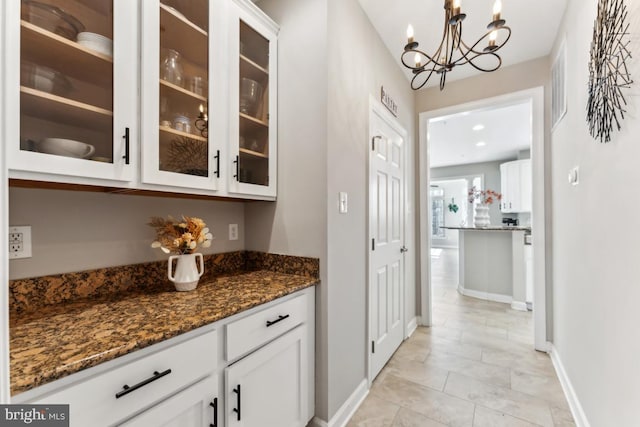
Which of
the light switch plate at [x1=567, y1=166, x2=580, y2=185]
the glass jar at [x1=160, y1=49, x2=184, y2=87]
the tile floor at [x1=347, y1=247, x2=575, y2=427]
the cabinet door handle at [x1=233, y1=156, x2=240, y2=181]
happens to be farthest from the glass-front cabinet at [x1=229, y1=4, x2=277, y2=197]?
the light switch plate at [x1=567, y1=166, x2=580, y2=185]

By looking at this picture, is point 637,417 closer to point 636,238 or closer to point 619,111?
point 636,238

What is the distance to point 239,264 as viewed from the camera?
1.91 meters

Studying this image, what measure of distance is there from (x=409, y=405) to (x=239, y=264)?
1491 millimetres

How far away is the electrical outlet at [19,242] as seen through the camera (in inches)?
41.9

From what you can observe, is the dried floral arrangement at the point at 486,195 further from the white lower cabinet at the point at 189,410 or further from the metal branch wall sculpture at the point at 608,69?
the white lower cabinet at the point at 189,410

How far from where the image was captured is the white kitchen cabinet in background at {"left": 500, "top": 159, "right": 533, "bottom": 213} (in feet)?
20.3

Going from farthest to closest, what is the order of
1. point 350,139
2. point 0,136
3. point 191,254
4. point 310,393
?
point 350,139
point 310,393
point 191,254
point 0,136

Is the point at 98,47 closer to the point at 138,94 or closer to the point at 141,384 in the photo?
the point at 138,94

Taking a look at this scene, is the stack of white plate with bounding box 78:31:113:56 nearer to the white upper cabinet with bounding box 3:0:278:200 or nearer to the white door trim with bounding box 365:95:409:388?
the white upper cabinet with bounding box 3:0:278:200

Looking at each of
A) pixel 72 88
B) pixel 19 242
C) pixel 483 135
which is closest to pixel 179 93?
pixel 72 88

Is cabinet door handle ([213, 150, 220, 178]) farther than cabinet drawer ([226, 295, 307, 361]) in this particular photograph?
Yes

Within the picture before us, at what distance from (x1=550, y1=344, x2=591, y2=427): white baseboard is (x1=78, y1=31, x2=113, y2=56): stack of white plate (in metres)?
2.97

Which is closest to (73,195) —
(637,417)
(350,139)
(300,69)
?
(300,69)

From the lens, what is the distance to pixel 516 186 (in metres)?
6.35
